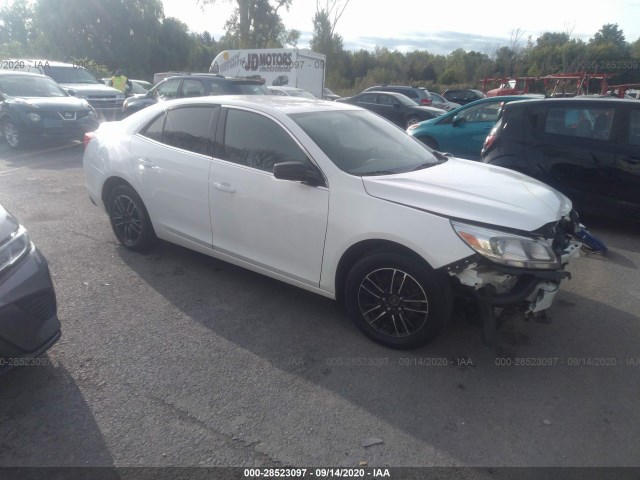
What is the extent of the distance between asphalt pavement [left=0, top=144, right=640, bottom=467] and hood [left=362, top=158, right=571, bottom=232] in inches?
39.0

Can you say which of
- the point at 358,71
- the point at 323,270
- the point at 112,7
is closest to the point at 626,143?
the point at 323,270

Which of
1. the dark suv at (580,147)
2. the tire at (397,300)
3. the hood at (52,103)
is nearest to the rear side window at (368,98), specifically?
the hood at (52,103)

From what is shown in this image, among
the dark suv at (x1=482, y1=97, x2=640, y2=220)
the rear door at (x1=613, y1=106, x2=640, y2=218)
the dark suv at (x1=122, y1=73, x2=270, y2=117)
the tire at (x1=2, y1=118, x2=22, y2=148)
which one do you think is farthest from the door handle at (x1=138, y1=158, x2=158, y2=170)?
the tire at (x1=2, y1=118, x2=22, y2=148)

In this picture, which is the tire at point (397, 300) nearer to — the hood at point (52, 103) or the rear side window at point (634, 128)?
the rear side window at point (634, 128)

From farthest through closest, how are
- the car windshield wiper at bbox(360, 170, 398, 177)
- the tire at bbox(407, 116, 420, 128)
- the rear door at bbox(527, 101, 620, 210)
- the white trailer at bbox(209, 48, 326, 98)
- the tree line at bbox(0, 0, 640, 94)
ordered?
the tree line at bbox(0, 0, 640, 94) < the white trailer at bbox(209, 48, 326, 98) < the tire at bbox(407, 116, 420, 128) < the rear door at bbox(527, 101, 620, 210) < the car windshield wiper at bbox(360, 170, 398, 177)

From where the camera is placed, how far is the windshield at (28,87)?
37.3 ft

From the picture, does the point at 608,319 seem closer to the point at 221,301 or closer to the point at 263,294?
the point at 263,294

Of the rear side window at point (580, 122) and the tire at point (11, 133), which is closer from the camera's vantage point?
the rear side window at point (580, 122)

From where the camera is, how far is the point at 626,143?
5.73 meters

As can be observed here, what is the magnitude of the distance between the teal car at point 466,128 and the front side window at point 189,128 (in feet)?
19.0

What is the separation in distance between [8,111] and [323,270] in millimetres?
10600

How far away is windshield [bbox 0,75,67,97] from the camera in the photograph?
11.4 meters

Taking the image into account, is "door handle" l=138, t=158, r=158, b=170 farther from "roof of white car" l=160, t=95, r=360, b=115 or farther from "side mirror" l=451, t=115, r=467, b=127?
"side mirror" l=451, t=115, r=467, b=127

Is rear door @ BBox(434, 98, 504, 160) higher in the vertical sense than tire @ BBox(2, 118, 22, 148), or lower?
higher
